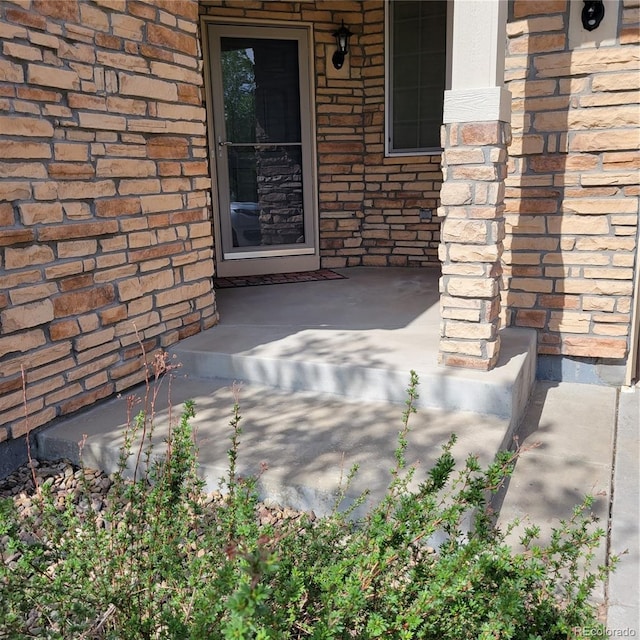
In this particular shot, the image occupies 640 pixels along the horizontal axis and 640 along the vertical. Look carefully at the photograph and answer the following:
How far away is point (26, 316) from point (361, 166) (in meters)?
3.96

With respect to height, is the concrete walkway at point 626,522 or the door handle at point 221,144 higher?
the door handle at point 221,144

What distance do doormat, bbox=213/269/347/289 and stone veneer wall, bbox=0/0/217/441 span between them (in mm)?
1471

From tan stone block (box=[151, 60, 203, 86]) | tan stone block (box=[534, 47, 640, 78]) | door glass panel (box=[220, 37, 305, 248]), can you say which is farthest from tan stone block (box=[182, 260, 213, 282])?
tan stone block (box=[534, 47, 640, 78])

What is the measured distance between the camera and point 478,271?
295cm

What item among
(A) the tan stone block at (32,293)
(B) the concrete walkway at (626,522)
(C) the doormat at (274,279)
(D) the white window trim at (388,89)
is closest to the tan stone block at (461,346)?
(B) the concrete walkway at (626,522)

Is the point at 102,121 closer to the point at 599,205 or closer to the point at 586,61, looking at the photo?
the point at 586,61

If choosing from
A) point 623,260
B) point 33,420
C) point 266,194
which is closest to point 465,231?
point 623,260

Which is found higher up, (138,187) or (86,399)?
(138,187)

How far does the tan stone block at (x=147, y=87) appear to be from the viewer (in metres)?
3.16

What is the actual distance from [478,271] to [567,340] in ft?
3.38

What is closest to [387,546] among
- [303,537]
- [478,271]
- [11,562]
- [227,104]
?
[303,537]

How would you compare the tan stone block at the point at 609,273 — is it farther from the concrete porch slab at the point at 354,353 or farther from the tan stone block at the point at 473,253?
the tan stone block at the point at 473,253

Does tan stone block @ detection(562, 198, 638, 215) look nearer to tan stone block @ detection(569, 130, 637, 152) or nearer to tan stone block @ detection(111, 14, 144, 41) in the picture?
tan stone block @ detection(569, 130, 637, 152)

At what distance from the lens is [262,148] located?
5.55 meters
